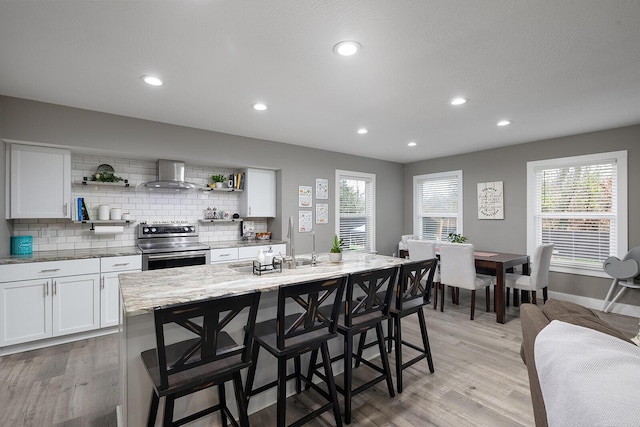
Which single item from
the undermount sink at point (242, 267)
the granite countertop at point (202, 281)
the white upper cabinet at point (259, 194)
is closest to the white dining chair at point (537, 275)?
the granite countertop at point (202, 281)

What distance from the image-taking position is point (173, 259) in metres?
3.70

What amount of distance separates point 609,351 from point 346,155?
5.10 meters

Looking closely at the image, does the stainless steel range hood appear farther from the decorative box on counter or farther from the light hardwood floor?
the decorative box on counter

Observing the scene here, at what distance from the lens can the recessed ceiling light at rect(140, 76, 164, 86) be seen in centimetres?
253

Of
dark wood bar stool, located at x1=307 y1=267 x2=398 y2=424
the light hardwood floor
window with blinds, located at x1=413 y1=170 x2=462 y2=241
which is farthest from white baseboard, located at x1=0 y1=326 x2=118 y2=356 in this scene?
window with blinds, located at x1=413 y1=170 x2=462 y2=241

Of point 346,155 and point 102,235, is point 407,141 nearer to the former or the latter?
point 346,155

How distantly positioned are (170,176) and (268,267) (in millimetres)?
2520

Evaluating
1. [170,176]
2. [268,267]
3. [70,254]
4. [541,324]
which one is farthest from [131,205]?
[541,324]

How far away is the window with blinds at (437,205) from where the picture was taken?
19.3 ft

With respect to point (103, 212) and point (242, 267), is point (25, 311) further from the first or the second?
point (242, 267)

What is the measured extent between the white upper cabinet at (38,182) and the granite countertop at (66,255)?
0.41 m

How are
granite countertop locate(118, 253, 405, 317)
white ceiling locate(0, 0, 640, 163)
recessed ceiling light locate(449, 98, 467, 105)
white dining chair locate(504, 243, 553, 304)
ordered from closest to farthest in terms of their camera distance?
granite countertop locate(118, 253, 405, 317) < white ceiling locate(0, 0, 640, 163) < recessed ceiling light locate(449, 98, 467, 105) < white dining chair locate(504, 243, 553, 304)

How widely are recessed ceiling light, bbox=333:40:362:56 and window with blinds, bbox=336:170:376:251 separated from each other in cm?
350

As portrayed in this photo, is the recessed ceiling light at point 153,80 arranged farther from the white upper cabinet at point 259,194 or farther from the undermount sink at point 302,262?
the white upper cabinet at point 259,194
